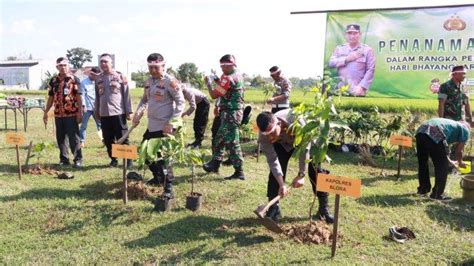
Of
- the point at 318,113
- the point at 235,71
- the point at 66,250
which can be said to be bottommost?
the point at 66,250

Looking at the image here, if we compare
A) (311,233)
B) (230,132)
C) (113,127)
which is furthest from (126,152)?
(311,233)

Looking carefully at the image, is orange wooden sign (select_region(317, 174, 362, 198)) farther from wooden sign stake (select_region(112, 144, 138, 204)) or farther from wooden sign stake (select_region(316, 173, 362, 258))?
wooden sign stake (select_region(112, 144, 138, 204))

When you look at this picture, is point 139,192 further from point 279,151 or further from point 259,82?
point 259,82

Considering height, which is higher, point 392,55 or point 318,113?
point 392,55

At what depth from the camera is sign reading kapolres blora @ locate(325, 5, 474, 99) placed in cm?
949

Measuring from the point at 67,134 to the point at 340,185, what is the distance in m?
4.49

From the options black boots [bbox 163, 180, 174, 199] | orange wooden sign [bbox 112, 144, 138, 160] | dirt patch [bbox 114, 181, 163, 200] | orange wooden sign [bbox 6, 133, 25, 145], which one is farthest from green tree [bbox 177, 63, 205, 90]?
black boots [bbox 163, 180, 174, 199]

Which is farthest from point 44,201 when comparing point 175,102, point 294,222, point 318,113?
point 318,113

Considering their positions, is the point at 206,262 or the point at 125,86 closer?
the point at 206,262

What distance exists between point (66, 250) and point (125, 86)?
3045mm

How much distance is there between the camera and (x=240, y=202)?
5043 millimetres

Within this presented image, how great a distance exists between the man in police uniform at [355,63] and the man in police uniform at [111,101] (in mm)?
5655

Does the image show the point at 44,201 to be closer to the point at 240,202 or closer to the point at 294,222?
the point at 240,202

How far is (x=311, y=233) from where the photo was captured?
399 cm
